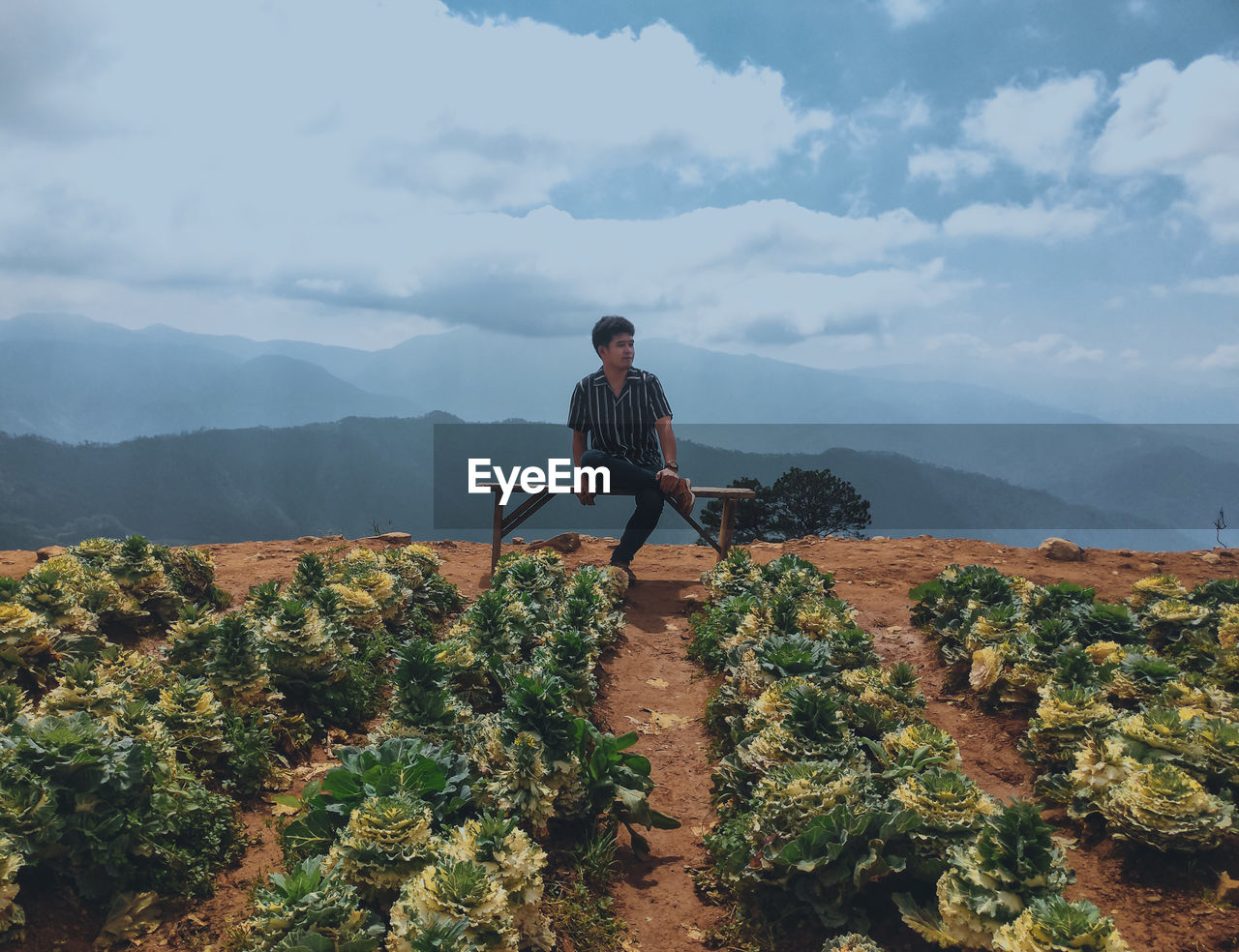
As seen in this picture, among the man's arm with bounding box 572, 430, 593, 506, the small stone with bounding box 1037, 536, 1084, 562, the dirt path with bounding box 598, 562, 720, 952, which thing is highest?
the man's arm with bounding box 572, 430, 593, 506

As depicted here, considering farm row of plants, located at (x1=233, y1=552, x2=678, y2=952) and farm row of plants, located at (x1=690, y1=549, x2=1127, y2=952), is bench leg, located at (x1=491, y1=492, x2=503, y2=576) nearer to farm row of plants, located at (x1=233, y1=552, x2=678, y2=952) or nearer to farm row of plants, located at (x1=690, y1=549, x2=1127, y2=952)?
farm row of plants, located at (x1=233, y1=552, x2=678, y2=952)

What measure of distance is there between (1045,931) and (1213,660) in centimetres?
457

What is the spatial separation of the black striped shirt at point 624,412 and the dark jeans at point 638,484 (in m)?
0.13

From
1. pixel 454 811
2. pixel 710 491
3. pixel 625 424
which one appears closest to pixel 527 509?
pixel 625 424

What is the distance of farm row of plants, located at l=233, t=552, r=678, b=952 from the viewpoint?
326 cm

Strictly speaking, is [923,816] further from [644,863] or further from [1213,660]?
[1213,660]

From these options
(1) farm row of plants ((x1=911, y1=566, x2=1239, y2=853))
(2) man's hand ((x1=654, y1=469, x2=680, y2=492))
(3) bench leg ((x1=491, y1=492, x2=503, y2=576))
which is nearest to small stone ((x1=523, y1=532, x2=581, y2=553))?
(3) bench leg ((x1=491, y1=492, x2=503, y2=576))

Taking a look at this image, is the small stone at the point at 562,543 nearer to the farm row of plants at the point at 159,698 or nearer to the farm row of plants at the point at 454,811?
the farm row of plants at the point at 159,698

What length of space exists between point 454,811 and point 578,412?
19.0ft

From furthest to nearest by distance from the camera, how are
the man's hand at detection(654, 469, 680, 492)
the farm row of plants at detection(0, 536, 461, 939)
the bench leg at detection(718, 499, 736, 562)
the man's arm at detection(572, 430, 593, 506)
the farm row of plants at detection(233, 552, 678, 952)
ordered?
the bench leg at detection(718, 499, 736, 562) < the man's arm at detection(572, 430, 593, 506) < the man's hand at detection(654, 469, 680, 492) < the farm row of plants at detection(0, 536, 461, 939) < the farm row of plants at detection(233, 552, 678, 952)

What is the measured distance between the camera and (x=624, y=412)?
9.26 meters

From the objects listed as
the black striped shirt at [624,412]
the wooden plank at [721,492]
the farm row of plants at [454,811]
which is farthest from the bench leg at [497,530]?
the farm row of plants at [454,811]

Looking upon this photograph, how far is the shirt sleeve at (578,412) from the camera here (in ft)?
30.7

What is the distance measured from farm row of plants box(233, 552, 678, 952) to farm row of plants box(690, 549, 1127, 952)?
74 cm
